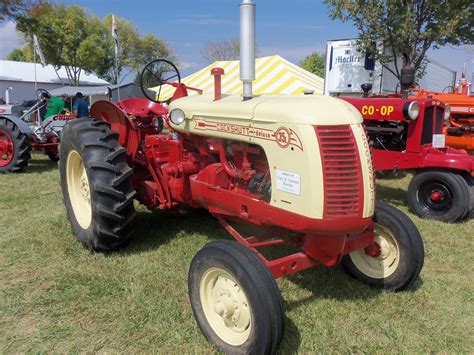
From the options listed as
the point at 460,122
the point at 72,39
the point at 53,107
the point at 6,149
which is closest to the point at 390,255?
the point at 460,122

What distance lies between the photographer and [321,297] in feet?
9.37

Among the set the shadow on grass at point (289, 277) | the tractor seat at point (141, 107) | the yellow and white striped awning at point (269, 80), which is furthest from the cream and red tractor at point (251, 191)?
the yellow and white striped awning at point (269, 80)

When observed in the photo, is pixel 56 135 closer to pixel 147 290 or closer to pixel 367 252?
pixel 147 290

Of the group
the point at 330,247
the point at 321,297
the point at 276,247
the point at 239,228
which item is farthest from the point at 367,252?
the point at 239,228

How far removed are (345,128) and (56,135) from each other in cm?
720

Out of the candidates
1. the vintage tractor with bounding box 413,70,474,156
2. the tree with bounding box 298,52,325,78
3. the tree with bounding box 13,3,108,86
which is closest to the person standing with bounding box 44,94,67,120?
the vintage tractor with bounding box 413,70,474,156

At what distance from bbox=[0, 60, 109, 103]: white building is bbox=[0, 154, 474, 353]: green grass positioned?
39544 mm

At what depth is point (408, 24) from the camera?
28.5 ft

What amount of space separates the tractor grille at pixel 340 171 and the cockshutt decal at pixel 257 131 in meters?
0.14

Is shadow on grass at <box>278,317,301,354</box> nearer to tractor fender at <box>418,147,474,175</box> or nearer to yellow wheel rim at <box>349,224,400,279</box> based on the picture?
yellow wheel rim at <box>349,224,400,279</box>

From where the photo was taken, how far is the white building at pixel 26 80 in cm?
3944

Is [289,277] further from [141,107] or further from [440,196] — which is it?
[440,196]

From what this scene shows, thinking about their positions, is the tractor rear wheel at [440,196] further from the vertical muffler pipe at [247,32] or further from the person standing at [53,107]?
the person standing at [53,107]

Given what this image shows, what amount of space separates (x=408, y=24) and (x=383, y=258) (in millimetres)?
7316
